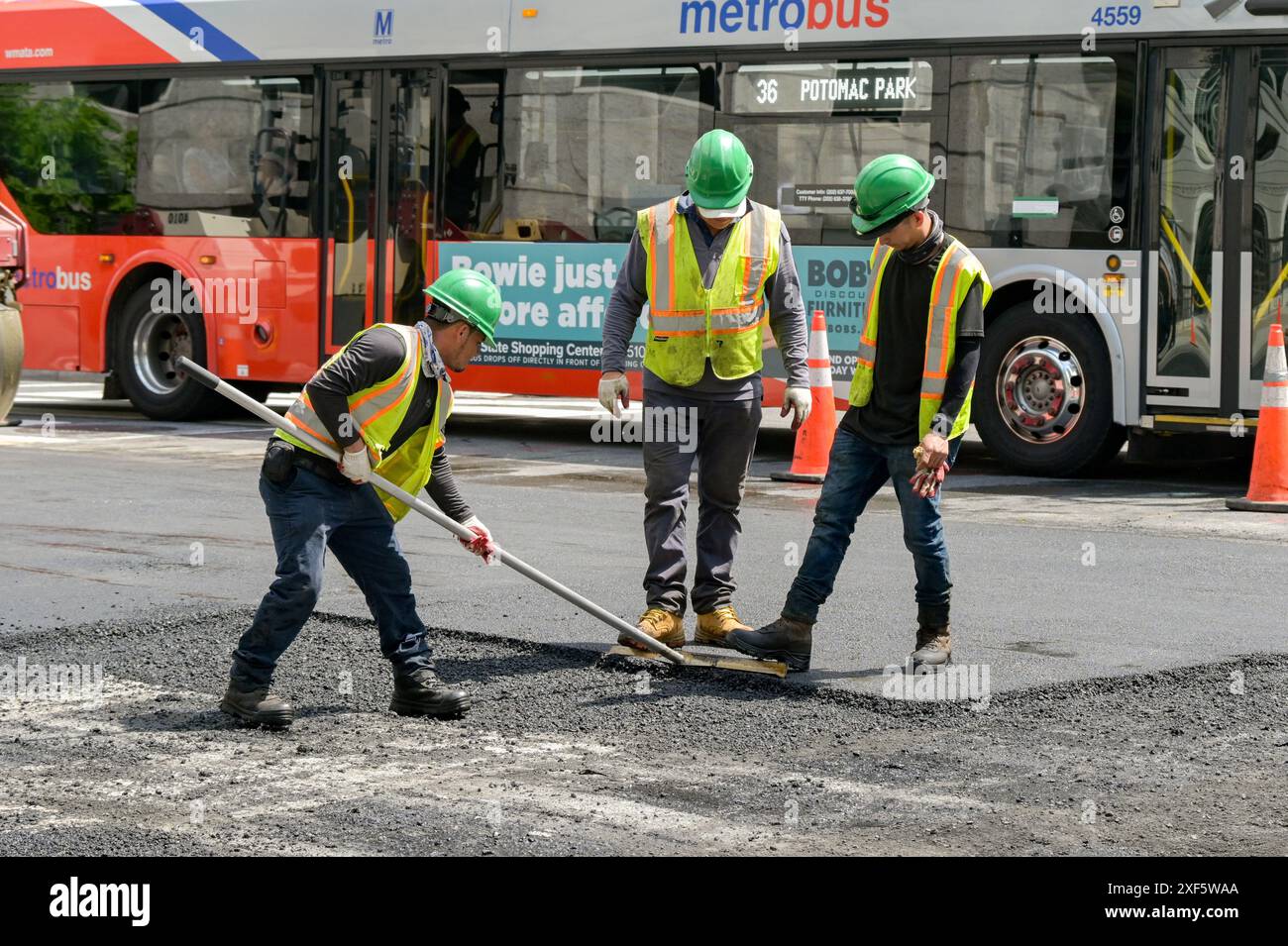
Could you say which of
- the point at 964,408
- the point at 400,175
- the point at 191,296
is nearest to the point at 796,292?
the point at 964,408

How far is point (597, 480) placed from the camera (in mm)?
13117

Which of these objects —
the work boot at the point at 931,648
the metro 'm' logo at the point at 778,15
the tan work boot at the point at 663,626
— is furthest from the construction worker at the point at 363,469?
the metro 'm' logo at the point at 778,15

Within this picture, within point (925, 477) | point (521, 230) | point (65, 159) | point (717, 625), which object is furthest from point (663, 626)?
point (65, 159)

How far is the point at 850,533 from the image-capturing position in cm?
707

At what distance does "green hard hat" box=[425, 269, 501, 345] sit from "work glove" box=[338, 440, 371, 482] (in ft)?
1.61

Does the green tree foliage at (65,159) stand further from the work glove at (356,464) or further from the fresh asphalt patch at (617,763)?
the work glove at (356,464)

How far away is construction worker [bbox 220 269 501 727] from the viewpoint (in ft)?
19.8

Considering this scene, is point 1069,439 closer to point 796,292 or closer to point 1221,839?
point 796,292

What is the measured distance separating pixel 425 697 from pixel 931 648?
1.84 metres

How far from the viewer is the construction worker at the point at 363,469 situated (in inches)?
238

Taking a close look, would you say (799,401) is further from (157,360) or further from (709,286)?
(157,360)

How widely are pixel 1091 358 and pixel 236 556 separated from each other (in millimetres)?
6116

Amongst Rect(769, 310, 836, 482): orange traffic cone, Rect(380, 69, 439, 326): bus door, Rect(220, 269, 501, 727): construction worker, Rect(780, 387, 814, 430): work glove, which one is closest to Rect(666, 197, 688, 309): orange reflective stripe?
Rect(780, 387, 814, 430): work glove

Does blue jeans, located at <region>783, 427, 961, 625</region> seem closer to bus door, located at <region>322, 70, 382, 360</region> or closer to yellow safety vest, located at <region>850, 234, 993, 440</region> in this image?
yellow safety vest, located at <region>850, 234, 993, 440</region>
